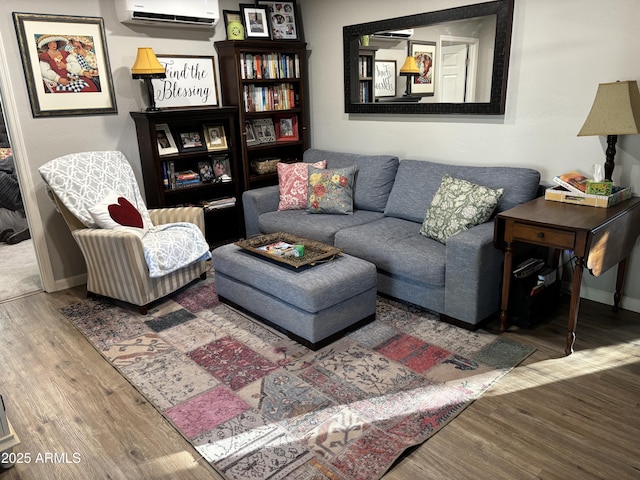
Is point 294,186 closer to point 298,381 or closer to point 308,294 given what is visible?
point 308,294

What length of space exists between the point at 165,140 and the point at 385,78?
185 cm

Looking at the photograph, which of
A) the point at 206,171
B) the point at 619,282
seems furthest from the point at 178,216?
the point at 619,282

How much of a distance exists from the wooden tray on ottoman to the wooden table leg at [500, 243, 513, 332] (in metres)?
0.93

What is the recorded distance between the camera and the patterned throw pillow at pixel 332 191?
12.2ft

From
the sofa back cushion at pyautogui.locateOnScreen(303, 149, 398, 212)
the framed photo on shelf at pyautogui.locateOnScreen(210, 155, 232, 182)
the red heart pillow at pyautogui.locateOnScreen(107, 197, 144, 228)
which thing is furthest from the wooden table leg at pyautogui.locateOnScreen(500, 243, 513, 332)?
the framed photo on shelf at pyautogui.locateOnScreen(210, 155, 232, 182)

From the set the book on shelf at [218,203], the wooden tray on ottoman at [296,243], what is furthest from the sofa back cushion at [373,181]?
the book on shelf at [218,203]

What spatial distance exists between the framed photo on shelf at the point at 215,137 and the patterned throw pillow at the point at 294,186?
2.07ft

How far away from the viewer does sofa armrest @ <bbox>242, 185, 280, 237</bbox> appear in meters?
3.97

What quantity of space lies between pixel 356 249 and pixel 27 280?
106 inches

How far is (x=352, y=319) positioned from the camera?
278cm

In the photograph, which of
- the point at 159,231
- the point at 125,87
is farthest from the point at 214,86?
the point at 159,231

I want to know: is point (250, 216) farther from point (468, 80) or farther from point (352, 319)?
point (468, 80)

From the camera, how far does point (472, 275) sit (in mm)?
2641

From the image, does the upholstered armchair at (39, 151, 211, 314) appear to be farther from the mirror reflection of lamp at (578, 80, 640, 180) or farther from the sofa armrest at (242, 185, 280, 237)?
the mirror reflection of lamp at (578, 80, 640, 180)
